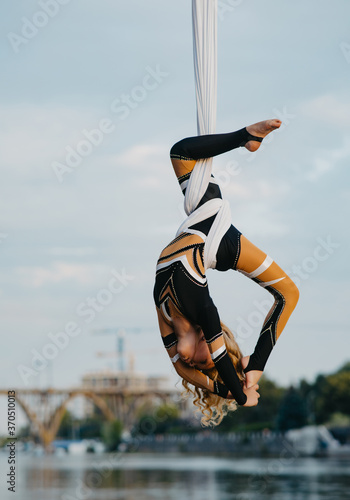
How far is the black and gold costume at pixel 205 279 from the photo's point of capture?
491 centimetres

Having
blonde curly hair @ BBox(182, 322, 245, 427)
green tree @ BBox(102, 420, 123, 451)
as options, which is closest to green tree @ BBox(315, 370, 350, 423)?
green tree @ BBox(102, 420, 123, 451)

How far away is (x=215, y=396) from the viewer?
5578 mm

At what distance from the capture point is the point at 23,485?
54906 millimetres

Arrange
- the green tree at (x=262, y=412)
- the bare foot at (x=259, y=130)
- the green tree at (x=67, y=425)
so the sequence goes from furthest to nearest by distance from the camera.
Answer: the green tree at (x=67, y=425) < the green tree at (x=262, y=412) < the bare foot at (x=259, y=130)

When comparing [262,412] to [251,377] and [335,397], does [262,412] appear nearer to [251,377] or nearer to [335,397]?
[335,397]

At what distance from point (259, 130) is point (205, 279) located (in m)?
0.99

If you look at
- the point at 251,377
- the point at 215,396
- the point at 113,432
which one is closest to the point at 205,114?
the point at 251,377

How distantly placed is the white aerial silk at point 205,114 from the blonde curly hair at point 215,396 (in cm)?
61

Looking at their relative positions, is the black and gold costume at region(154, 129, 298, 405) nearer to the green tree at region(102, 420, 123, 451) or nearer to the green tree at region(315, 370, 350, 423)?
the green tree at region(315, 370, 350, 423)

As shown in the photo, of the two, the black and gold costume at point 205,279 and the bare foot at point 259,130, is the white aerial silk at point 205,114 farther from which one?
the bare foot at point 259,130

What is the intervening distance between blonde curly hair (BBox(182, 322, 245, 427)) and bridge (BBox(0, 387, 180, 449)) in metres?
81.2

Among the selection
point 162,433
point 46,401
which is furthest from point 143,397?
point 46,401

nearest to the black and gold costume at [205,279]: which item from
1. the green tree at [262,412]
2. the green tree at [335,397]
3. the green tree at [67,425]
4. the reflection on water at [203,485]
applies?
the reflection on water at [203,485]

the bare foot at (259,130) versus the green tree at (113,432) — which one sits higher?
the green tree at (113,432)
